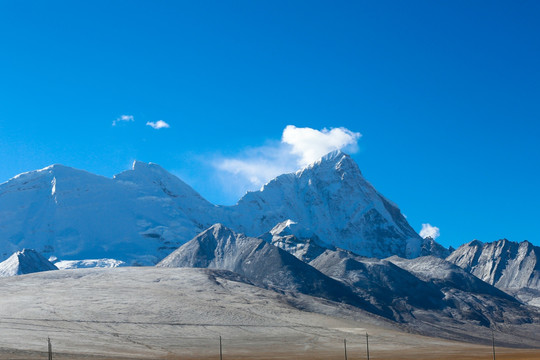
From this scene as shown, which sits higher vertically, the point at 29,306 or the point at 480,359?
the point at 29,306

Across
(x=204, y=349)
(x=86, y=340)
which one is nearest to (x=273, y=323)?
(x=204, y=349)

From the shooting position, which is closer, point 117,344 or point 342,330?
point 117,344

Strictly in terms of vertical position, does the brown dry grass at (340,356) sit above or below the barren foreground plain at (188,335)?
below

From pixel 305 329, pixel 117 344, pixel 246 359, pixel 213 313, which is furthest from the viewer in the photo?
pixel 213 313

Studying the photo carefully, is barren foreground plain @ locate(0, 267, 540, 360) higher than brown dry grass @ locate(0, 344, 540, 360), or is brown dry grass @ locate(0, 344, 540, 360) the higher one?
barren foreground plain @ locate(0, 267, 540, 360)

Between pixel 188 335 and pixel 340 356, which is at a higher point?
pixel 188 335

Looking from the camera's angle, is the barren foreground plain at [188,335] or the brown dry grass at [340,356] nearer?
the brown dry grass at [340,356]

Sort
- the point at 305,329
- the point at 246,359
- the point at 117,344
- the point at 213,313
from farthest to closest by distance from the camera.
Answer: the point at 213,313 < the point at 305,329 < the point at 117,344 < the point at 246,359

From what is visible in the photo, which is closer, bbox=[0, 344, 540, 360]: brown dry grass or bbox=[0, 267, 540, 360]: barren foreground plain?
bbox=[0, 344, 540, 360]: brown dry grass

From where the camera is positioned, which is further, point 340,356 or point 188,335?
point 188,335

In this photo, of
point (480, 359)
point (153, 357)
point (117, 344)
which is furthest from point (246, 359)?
point (480, 359)

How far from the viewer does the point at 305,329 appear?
181 metres

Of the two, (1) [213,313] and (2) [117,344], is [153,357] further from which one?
(1) [213,313]

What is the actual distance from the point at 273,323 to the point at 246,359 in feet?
196
